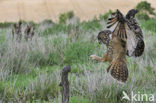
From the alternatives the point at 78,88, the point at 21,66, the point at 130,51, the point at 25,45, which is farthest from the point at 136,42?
the point at 25,45

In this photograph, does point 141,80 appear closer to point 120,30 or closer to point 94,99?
point 94,99

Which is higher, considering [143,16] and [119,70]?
[143,16]

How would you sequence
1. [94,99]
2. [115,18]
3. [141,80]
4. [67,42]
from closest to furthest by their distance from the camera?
1. [115,18]
2. [94,99]
3. [141,80]
4. [67,42]

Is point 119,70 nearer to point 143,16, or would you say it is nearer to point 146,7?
point 143,16

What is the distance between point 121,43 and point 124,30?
70mm

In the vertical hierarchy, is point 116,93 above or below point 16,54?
below

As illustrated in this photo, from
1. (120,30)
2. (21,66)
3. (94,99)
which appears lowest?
(94,99)

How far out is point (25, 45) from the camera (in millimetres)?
5523

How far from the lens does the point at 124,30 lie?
0.92 meters

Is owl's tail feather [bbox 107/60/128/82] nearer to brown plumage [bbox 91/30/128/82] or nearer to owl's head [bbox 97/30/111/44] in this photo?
brown plumage [bbox 91/30/128/82]

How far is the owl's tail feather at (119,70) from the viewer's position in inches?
37.4

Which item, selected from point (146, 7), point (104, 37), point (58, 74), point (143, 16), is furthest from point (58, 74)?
point (146, 7)

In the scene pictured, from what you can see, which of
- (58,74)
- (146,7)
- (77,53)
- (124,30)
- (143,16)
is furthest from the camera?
(146,7)

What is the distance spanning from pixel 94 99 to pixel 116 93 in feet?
0.85
